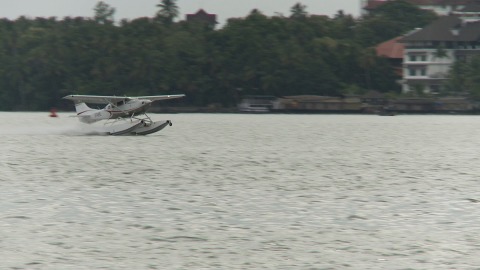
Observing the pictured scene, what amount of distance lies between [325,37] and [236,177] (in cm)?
11438

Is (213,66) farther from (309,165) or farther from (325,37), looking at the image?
(309,165)

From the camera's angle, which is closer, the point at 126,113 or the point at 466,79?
the point at 126,113

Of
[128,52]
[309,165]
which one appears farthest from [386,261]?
[128,52]

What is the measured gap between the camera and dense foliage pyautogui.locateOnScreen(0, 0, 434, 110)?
5349 inches

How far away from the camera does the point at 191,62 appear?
137 metres

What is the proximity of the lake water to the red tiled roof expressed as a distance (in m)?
102

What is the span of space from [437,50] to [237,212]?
125 metres

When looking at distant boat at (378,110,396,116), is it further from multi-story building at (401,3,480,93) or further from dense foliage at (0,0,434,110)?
multi-story building at (401,3,480,93)

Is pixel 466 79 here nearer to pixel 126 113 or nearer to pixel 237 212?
pixel 126 113

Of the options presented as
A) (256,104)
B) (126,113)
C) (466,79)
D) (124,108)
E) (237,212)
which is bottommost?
(237,212)

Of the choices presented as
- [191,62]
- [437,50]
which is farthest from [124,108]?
[437,50]

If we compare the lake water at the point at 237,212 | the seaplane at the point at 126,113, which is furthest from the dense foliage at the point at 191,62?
the lake water at the point at 237,212

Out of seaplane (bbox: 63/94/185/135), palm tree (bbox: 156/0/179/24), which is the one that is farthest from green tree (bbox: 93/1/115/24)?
seaplane (bbox: 63/94/185/135)

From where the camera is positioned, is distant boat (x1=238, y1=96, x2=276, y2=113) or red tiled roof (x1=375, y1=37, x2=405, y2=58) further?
red tiled roof (x1=375, y1=37, x2=405, y2=58)
